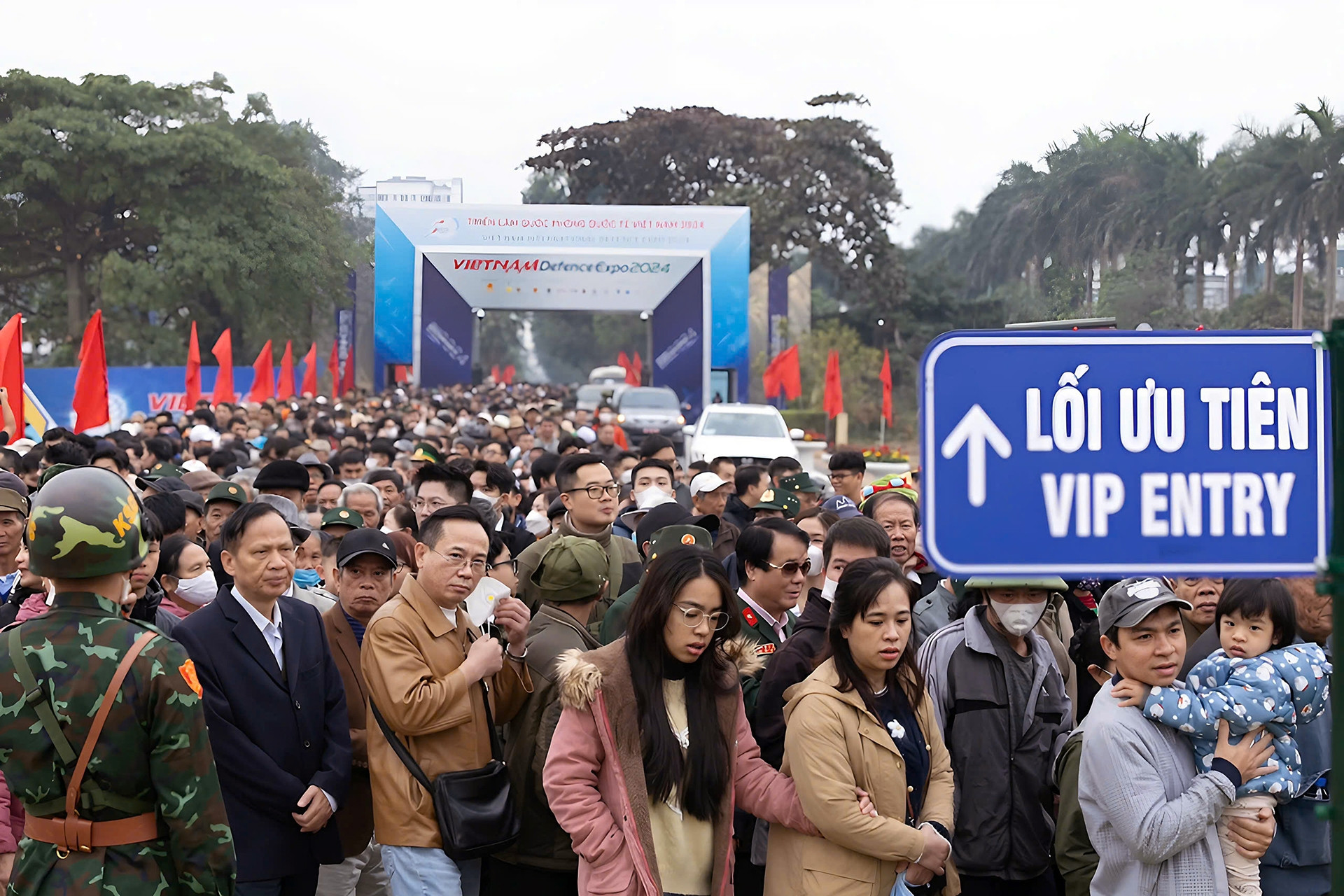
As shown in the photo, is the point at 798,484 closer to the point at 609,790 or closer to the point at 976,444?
the point at 609,790

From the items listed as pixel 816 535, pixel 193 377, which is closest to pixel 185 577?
pixel 816 535

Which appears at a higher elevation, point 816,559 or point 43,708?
point 816,559

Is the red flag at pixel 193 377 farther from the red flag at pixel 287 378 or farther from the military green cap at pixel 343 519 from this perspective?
the military green cap at pixel 343 519

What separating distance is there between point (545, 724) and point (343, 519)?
221 centimetres

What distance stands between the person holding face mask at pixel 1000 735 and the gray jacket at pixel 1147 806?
595 mm

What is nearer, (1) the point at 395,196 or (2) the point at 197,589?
(2) the point at 197,589

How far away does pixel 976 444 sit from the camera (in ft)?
5.69

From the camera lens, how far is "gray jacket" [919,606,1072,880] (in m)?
4.29

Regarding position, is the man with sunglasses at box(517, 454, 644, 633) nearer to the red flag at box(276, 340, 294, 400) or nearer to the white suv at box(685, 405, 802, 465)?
the white suv at box(685, 405, 802, 465)

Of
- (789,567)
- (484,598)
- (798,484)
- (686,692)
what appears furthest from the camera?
(798,484)

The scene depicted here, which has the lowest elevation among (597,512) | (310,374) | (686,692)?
(686,692)

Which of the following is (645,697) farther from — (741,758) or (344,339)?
(344,339)

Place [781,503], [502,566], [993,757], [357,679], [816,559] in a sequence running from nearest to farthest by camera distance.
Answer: [993,757]
[357,679]
[502,566]
[816,559]
[781,503]

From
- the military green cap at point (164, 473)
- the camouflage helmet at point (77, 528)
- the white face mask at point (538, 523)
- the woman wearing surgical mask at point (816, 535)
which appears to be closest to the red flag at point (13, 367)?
the military green cap at point (164, 473)
